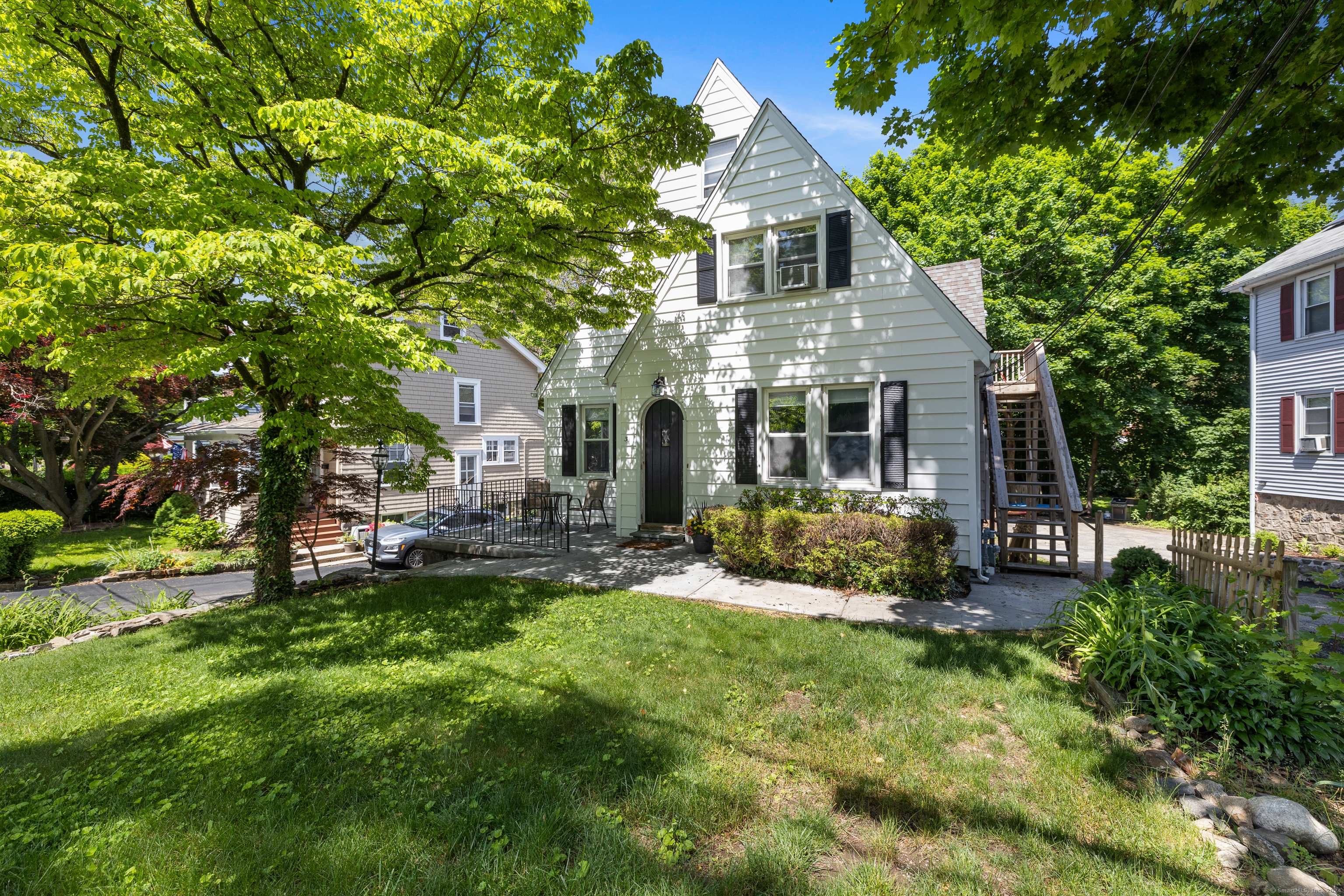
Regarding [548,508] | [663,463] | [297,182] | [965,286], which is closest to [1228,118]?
[965,286]

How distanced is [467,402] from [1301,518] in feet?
86.0

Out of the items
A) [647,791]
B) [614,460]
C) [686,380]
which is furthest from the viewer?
[614,460]

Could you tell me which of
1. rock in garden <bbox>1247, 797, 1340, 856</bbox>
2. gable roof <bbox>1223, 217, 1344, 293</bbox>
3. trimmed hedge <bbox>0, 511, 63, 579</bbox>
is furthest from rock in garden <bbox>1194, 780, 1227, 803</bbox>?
trimmed hedge <bbox>0, 511, 63, 579</bbox>

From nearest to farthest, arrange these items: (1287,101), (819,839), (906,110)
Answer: (819,839), (1287,101), (906,110)

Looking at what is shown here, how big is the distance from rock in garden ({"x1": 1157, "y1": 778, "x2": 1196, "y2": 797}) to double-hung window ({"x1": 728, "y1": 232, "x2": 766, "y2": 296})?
7.95 meters

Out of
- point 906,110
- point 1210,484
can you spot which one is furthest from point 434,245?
point 1210,484

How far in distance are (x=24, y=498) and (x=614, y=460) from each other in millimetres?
21963

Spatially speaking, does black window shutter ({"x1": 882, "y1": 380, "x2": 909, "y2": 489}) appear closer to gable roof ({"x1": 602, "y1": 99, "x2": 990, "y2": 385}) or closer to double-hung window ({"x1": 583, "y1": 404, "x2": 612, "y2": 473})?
gable roof ({"x1": 602, "y1": 99, "x2": 990, "y2": 385})

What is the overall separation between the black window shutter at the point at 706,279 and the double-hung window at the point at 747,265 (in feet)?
0.95

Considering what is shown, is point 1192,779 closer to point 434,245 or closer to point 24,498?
point 434,245

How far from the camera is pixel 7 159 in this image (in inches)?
187

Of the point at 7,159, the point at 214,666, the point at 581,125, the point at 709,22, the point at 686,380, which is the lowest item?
the point at 214,666

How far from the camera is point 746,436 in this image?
30.5 feet

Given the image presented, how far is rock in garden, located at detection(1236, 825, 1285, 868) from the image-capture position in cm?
245
